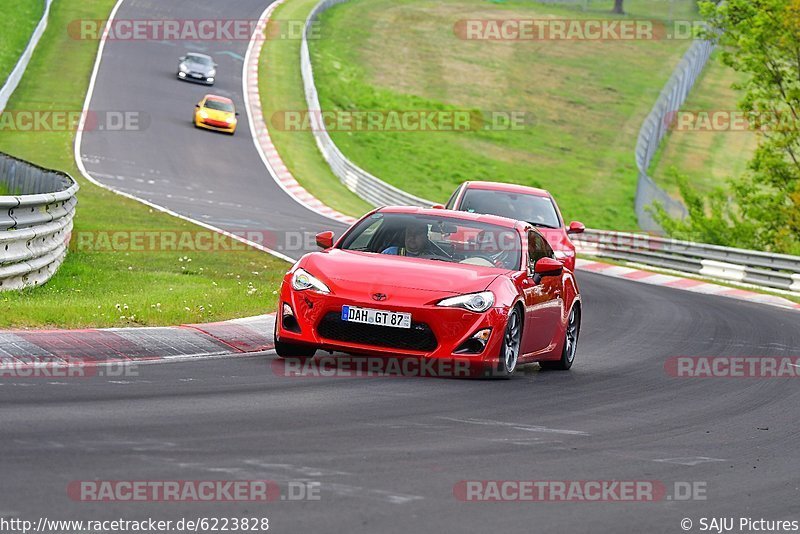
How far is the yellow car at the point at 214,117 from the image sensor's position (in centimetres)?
4362

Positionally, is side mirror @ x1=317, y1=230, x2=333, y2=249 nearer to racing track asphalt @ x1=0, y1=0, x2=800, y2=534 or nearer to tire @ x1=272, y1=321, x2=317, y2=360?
tire @ x1=272, y1=321, x2=317, y2=360

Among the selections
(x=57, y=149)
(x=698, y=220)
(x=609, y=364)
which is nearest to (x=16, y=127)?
(x=57, y=149)

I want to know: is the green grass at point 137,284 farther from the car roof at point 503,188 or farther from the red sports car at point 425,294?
the car roof at point 503,188

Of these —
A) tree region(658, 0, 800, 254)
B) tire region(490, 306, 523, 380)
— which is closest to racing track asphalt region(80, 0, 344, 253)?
tree region(658, 0, 800, 254)

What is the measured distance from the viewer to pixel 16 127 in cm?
4038

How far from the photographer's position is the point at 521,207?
19609 mm

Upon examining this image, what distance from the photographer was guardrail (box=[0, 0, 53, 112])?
43.3 m

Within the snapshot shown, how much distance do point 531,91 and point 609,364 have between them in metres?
54.6

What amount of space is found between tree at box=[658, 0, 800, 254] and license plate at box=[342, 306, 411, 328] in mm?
24924

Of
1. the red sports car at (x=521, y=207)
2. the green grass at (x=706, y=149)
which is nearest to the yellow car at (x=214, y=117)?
the green grass at (x=706, y=149)

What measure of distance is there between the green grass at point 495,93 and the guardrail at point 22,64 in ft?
37.7

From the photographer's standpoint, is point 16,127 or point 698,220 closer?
point 698,220

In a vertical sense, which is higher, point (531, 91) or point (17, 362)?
point (17, 362)

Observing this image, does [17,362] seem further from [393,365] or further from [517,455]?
[517,455]
